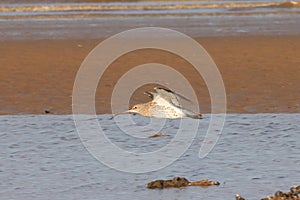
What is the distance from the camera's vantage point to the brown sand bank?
11.0 metres

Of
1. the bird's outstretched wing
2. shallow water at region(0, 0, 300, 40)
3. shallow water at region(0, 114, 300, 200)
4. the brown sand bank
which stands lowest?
shallow water at region(0, 114, 300, 200)

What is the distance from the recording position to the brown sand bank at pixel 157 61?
11.0 m

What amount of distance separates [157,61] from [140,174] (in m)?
6.00

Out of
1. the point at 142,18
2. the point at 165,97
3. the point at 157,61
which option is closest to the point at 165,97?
the point at 165,97

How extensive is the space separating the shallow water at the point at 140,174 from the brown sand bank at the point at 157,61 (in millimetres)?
873

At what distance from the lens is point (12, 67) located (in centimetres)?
1326

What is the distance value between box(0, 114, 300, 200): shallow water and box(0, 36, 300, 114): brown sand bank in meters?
0.87

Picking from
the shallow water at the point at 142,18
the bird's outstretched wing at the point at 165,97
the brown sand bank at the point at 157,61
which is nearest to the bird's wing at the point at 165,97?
the bird's outstretched wing at the point at 165,97

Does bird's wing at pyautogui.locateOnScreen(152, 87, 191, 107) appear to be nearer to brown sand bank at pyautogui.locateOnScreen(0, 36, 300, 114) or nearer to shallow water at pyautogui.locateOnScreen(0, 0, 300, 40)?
brown sand bank at pyautogui.locateOnScreen(0, 36, 300, 114)

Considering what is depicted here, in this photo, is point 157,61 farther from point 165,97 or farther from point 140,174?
point 140,174

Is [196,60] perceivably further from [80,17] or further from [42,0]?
[42,0]

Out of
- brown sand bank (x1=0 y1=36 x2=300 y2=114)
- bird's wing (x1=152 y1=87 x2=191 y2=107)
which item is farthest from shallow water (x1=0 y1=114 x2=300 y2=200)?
brown sand bank (x1=0 y1=36 x2=300 y2=114)

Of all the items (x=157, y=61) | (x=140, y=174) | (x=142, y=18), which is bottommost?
(x=140, y=174)

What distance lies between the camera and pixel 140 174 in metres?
7.79
